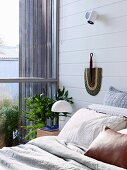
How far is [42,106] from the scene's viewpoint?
3953 mm

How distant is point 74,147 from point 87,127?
0.90 ft

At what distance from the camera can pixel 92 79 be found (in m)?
3.70

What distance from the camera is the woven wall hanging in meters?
3.62

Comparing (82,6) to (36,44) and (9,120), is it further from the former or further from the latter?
(9,120)

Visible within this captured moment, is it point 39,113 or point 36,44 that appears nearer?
point 39,113

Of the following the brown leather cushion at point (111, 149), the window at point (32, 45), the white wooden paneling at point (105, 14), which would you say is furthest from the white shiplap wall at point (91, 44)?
the brown leather cushion at point (111, 149)

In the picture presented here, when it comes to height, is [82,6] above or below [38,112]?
above

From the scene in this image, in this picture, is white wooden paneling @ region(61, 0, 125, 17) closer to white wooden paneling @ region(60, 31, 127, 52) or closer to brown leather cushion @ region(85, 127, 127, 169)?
white wooden paneling @ region(60, 31, 127, 52)

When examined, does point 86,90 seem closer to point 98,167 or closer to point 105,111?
point 105,111

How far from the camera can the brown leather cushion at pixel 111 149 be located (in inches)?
73.1

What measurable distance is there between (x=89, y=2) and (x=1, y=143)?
2.22 metres

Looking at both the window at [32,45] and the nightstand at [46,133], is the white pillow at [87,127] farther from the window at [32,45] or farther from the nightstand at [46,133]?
the window at [32,45]

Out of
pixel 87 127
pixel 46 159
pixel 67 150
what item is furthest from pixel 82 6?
pixel 46 159

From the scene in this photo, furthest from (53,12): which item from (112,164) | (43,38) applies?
(112,164)
